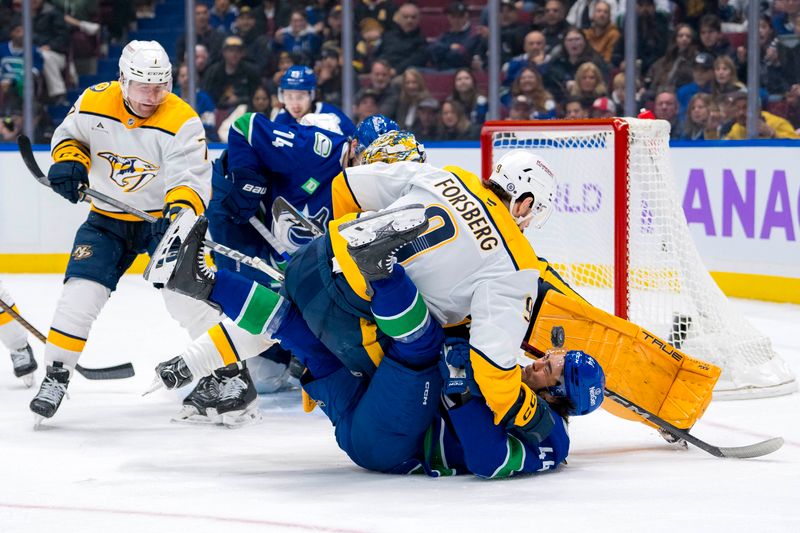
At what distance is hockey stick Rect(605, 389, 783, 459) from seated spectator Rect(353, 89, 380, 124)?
459 centimetres

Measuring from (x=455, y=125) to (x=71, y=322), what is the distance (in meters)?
4.09

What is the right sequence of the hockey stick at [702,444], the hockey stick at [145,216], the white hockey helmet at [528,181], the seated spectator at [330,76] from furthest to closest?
the seated spectator at [330,76]
the hockey stick at [145,216]
the hockey stick at [702,444]
the white hockey helmet at [528,181]

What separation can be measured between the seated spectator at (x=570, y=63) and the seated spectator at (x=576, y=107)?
0.18ft

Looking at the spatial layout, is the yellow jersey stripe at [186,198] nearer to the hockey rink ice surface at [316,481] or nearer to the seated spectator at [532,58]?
the hockey rink ice surface at [316,481]

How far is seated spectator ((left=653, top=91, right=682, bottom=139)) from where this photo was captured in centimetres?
702

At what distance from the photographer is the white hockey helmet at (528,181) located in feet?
10.0

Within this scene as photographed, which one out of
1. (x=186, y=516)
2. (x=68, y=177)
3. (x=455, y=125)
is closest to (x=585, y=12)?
(x=455, y=125)

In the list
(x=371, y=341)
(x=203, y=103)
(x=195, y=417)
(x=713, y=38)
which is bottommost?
(x=195, y=417)

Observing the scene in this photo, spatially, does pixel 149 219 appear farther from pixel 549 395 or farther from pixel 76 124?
pixel 549 395

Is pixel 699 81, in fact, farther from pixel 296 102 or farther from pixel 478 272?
pixel 478 272

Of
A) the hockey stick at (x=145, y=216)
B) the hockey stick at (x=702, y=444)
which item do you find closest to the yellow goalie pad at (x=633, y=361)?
the hockey stick at (x=702, y=444)

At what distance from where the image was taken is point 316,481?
3.09 meters

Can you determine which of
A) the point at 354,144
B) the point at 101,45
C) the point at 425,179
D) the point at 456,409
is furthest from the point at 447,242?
the point at 101,45

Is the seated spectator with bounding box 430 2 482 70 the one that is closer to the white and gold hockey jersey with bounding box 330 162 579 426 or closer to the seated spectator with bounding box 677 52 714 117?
the seated spectator with bounding box 677 52 714 117
